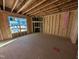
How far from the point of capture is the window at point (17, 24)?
18.5ft

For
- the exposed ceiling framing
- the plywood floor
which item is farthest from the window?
the plywood floor

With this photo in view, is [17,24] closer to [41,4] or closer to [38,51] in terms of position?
[41,4]

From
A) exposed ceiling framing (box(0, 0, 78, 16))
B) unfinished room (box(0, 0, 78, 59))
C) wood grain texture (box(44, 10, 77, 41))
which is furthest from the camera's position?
wood grain texture (box(44, 10, 77, 41))

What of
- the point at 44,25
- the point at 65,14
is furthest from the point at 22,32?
the point at 65,14

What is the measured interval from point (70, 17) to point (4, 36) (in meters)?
5.09

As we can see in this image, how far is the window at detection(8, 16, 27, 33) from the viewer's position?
5.64 meters

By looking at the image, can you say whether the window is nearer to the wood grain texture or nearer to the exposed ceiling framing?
the exposed ceiling framing

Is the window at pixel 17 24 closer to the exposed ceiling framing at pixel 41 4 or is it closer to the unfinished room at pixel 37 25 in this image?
the unfinished room at pixel 37 25

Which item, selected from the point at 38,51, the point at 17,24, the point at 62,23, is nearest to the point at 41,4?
the point at 38,51

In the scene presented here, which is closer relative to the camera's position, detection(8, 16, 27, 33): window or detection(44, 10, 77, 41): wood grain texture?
detection(44, 10, 77, 41): wood grain texture

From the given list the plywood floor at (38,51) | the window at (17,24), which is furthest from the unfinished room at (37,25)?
the plywood floor at (38,51)

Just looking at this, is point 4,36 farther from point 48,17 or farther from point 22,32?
point 48,17

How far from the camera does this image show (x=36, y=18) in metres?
8.56

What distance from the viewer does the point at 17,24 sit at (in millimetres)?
6297
